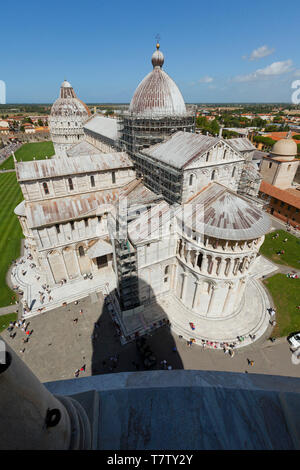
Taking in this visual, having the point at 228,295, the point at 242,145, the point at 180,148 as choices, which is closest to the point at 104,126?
the point at 242,145

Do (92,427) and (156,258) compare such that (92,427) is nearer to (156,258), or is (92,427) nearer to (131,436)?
(131,436)

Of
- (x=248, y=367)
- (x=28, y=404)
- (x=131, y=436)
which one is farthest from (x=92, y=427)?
(x=248, y=367)

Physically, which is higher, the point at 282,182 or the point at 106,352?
the point at 282,182

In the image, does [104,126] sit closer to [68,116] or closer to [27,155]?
[68,116]

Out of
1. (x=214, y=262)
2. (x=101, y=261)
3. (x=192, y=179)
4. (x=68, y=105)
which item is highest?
(x=68, y=105)

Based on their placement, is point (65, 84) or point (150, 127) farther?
point (65, 84)

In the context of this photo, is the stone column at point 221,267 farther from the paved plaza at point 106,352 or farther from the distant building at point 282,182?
the distant building at point 282,182

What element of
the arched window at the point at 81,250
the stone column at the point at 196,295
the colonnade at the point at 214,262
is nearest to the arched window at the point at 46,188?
the arched window at the point at 81,250
